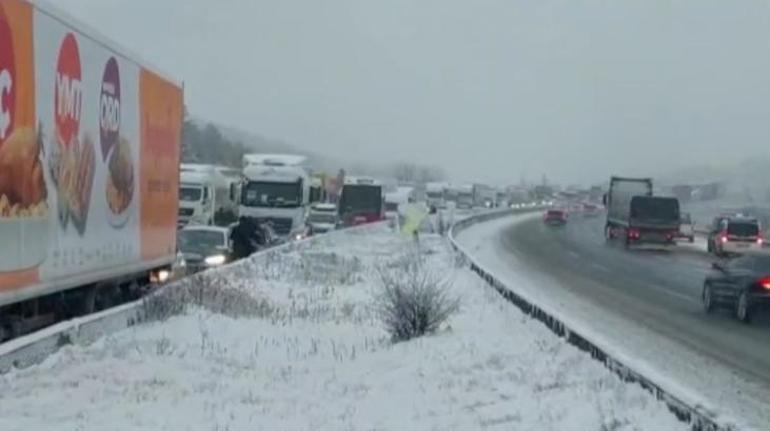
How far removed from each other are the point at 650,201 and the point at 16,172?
52.0m

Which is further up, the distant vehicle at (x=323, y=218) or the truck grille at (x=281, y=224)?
the truck grille at (x=281, y=224)

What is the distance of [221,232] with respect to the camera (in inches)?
1336

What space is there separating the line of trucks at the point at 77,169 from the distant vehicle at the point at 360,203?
4667 cm

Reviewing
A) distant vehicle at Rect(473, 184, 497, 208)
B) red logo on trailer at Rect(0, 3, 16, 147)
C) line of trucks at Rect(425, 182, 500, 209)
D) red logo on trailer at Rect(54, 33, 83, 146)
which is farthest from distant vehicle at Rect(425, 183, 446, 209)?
red logo on trailer at Rect(0, 3, 16, 147)

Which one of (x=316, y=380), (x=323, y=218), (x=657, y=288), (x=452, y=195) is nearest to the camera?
(x=316, y=380)

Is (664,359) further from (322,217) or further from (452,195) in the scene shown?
(452,195)

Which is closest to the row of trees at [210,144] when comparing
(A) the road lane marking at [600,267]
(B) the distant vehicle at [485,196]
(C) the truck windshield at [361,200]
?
(B) the distant vehicle at [485,196]

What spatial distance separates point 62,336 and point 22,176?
216 cm

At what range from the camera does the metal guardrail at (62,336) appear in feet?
39.0

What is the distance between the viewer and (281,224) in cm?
4891

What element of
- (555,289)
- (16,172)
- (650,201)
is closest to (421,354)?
(16,172)

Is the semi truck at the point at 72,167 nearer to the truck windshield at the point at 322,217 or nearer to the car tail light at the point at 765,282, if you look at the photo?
the car tail light at the point at 765,282

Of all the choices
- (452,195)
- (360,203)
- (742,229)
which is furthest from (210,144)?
(742,229)

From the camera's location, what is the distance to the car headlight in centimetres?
3147
